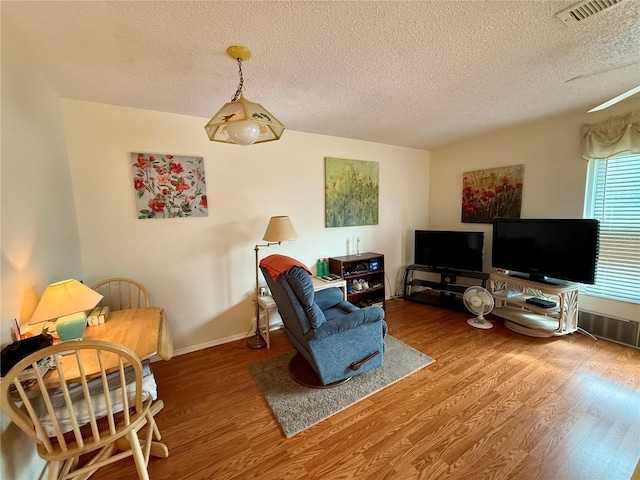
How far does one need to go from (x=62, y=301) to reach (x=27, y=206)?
0.62 m

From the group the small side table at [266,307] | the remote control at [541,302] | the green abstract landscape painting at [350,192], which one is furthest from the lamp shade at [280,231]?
the remote control at [541,302]

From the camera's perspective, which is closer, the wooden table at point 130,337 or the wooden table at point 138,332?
the wooden table at point 130,337

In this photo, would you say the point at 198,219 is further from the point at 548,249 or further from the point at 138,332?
the point at 548,249

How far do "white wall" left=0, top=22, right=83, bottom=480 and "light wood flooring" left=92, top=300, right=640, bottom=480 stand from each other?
2.07ft

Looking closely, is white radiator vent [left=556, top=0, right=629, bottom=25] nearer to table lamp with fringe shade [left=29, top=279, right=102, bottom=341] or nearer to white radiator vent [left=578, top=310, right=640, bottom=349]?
white radiator vent [left=578, top=310, right=640, bottom=349]

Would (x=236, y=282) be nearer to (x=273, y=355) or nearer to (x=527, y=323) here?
(x=273, y=355)

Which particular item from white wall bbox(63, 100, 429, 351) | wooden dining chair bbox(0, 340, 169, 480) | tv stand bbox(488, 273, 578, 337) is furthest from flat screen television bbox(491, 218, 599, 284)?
wooden dining chair bbox(0, 340, 169, 480)

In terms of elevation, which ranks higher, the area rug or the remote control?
the remote control

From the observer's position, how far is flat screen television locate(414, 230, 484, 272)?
3.51 metres

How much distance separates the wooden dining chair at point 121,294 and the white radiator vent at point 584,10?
136 inches

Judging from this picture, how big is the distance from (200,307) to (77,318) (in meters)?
1.31

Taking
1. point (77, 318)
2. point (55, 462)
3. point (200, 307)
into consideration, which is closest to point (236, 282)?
point (200, 307)

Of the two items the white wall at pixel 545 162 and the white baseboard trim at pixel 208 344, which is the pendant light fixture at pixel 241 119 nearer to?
the white baseboard trim at pixel 208 344

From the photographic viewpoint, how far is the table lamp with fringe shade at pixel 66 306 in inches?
53.9
